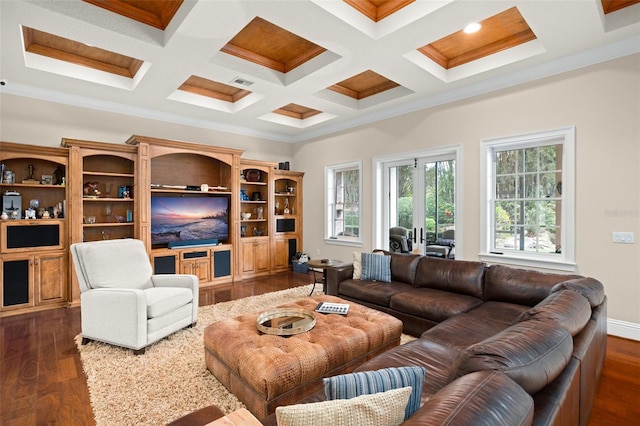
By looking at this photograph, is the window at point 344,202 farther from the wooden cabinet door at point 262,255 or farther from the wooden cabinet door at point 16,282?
the wooden cabinet door at point 16,282

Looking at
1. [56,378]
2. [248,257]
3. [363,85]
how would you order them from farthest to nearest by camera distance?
[248,257]
[363,85]
[56,378]

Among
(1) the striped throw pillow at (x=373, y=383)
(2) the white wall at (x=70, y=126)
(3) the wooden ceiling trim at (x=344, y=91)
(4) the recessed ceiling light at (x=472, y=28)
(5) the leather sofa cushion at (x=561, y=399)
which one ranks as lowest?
(5) the leather sofa cushion at (x=561, y=399)

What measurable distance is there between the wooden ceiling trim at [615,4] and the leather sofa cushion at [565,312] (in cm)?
292

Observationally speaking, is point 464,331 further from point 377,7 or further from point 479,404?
point 377,7

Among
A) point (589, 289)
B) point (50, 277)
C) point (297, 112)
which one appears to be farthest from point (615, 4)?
point (50, 277)

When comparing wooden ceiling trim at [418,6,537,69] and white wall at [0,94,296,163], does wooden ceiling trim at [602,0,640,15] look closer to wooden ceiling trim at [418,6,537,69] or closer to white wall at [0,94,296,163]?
wooden ceiling trim at [418,6,537,69]

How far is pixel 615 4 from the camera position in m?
3.01

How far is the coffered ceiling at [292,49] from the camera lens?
2.85 meters

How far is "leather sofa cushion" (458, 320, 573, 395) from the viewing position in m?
1.13

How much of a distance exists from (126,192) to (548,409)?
5.69 meters

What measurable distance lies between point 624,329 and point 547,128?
2341 millimetres

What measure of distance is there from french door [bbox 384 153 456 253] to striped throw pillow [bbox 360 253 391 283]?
54.2 inches

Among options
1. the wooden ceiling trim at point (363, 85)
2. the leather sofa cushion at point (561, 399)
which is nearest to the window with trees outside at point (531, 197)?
the wooden ceiling trim at point (363, 85)

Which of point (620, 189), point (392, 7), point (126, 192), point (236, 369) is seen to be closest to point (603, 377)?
point (620, 189)
